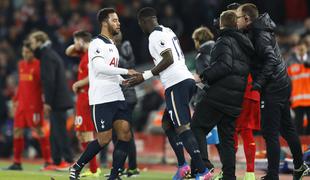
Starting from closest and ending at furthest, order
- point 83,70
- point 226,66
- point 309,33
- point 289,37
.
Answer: point 226,66
point 83,70
point 309,33
point 289,37

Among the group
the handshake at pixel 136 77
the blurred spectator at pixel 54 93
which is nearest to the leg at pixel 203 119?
the handshake at pixel 136 77

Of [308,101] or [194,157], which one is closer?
[194,157]

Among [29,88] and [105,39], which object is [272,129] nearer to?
[105,39]

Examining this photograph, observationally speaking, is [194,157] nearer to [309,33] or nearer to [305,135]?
[305,135]

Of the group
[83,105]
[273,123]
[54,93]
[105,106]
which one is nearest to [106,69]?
[105,106]

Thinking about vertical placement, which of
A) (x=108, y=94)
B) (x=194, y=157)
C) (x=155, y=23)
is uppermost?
(x=155, y=23)

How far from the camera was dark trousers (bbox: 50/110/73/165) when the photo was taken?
16.0 meters

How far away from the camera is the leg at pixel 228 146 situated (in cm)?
1155

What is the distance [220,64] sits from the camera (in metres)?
11.6

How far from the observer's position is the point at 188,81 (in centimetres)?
1258

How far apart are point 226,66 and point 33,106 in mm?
5660

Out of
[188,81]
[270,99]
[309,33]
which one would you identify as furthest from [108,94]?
[309,33]

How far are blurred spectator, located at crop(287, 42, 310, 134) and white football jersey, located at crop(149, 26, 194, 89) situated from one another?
446 cm

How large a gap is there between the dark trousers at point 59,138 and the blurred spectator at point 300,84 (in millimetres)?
4260
